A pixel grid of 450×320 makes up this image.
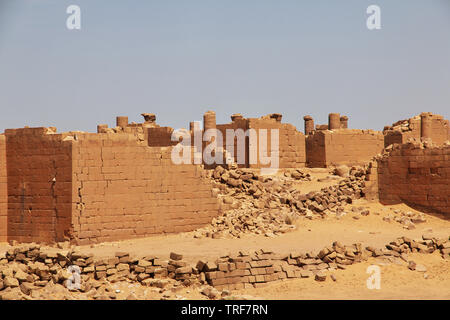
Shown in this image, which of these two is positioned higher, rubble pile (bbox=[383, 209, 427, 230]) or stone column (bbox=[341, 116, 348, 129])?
stone column (bbox=[341, 116, 348, 129])

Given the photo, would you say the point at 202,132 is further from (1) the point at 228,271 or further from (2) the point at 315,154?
(1) the point at 228,271

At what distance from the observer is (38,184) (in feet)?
56.0

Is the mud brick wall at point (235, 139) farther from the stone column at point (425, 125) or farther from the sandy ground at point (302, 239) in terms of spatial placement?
the stone column at point (425, 125)

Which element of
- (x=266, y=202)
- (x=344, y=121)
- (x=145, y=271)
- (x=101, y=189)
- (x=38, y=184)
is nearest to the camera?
(x=145, y=271)

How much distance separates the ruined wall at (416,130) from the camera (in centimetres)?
2947

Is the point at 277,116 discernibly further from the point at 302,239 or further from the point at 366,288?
the point at 366,288

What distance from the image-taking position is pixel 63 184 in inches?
654

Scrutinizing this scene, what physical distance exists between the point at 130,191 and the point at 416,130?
1730 centimetres

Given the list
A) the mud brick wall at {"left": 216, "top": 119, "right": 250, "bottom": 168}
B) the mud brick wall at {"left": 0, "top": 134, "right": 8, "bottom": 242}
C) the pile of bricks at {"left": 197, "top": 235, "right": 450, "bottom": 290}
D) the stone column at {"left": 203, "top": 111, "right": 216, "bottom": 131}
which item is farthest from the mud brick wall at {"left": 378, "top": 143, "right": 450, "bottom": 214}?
the mud brick wall at {"left": 0, "top": 134, "right": 8, "bottom": 242}

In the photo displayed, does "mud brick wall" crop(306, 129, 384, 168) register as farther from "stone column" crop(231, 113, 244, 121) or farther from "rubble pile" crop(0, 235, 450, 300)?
"rubble pile" crop(0, 235, 450, 300)

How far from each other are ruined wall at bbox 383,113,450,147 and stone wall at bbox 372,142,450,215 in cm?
830

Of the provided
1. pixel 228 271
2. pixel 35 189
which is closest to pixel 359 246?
pixel 228 271

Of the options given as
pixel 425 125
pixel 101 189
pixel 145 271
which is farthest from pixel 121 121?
pixel 145 271

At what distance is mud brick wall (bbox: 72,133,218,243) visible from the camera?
16.5 metres
